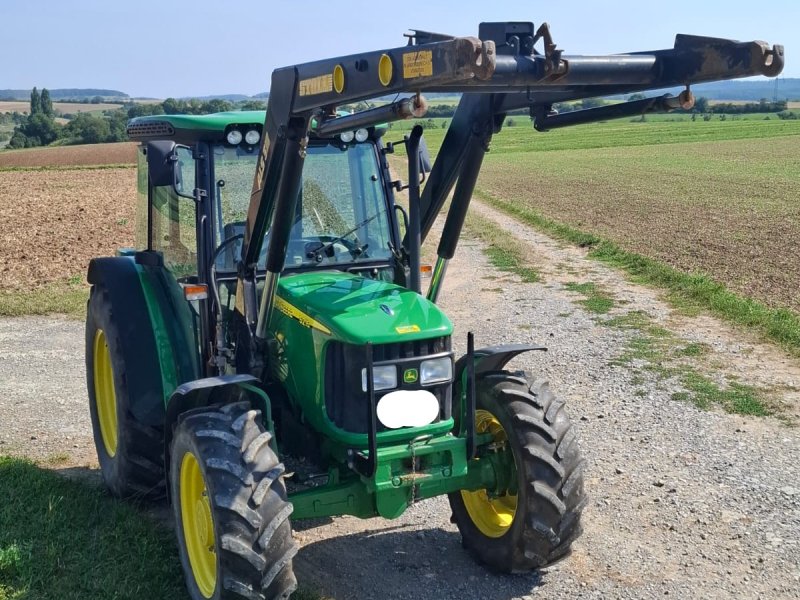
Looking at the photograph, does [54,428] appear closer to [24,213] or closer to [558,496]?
[558,496]

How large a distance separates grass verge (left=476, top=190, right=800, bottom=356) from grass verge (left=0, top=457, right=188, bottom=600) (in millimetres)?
6924

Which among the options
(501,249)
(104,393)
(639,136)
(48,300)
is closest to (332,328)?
(104,393)

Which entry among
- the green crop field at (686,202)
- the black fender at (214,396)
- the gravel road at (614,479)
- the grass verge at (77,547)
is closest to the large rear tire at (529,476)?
the gravel road at (614,479)

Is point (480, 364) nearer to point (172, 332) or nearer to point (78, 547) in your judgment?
point (172, 332)

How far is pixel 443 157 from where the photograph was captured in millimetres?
5129

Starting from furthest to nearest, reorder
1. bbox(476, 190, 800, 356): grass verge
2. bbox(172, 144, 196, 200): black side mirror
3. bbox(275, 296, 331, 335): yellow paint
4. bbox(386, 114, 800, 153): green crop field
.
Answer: bbox(386, 114, 800, 153): green crop field → bbox(476, 190, 800, 356): grass verge → bbox(172, 144, 196, 200): black side mirror → bbox(275, 296, 331, 335): yellow paint

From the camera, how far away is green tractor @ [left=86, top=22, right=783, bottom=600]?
3717mm

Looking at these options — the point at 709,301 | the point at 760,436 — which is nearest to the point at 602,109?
the point at 760,436

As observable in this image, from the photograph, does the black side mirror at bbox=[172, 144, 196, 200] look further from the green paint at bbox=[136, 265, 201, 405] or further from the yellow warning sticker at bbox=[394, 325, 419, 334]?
the yellow warning sticker at bbox=[394, 325, 419, 334]

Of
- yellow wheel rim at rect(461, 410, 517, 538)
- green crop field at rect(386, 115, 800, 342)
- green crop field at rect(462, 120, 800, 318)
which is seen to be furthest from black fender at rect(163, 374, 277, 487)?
green crop field at rect(462, 120, 800, 318)

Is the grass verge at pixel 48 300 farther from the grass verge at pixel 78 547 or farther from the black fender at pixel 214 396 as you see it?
the black fender at pixel 214 396

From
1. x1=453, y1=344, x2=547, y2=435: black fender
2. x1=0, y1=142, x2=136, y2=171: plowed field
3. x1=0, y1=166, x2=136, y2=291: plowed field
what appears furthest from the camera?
x1=0, y1=142, x2=136, y2=171: plowed field

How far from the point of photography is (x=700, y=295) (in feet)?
39.5

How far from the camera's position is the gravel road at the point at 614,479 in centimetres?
480
